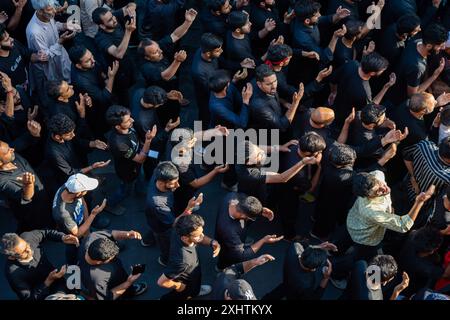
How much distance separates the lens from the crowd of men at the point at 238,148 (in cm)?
513

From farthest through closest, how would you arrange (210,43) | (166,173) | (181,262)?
(210,43) → (166,173) → (181,262)

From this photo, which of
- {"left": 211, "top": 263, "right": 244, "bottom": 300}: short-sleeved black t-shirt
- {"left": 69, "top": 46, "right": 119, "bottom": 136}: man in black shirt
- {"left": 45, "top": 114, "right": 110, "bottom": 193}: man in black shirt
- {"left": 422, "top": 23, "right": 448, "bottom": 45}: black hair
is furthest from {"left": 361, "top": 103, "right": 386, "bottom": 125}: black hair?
{"left": 69, "top": 46, "right": 119, "bottom": 136}: man in black shirt

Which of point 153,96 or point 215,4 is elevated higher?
point 215,4

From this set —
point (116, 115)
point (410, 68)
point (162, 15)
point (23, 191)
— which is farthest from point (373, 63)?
point (23, 191)

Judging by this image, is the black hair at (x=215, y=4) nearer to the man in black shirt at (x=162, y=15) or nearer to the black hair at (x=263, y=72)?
the man in black shirt at (x=162, y=15)

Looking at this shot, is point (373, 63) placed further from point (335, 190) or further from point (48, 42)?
point (48, 42)

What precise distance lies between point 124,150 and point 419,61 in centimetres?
363

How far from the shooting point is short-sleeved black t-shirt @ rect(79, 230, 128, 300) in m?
4.98

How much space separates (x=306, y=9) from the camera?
7.04 m

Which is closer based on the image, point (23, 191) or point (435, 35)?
point (23, 191)

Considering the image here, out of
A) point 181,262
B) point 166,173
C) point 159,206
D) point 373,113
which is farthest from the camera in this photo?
point 373,113

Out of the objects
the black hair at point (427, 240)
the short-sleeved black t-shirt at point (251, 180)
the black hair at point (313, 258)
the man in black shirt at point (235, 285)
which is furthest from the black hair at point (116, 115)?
the black hair at point (427, 240)

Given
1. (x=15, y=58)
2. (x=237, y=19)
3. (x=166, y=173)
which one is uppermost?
(x=237, y=19)
